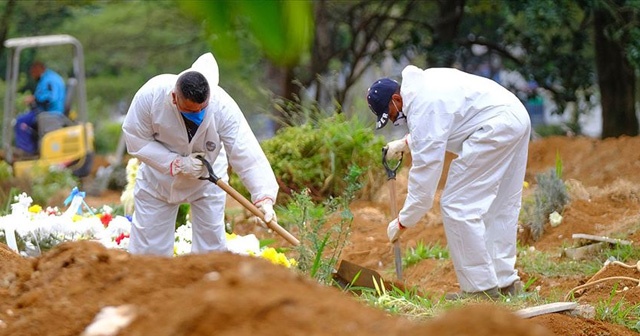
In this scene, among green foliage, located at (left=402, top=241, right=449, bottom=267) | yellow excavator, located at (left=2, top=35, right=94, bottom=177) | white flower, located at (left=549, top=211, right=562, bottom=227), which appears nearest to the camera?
green foliage, located at (left=402, top=241, right=449, bottom=267)

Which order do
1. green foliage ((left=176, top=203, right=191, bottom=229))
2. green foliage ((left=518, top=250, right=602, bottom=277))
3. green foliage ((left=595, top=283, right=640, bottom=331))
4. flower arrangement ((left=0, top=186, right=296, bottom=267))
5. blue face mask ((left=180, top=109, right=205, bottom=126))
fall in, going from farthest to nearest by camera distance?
green foliage ((left=176, top=203, right=191, bottom=229))
green foliage ((left=518, top=250, right=602, bottom=277))
flower arrangement ((left=0, top=186, right=296, bottom=267))
blue face mask ((left=180, top=109, right=205, bottom=126))
green foliage ((left=595, top=283, right=640, bottom=331))

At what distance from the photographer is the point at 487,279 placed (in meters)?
7.54

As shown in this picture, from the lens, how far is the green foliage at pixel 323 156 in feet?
37.4

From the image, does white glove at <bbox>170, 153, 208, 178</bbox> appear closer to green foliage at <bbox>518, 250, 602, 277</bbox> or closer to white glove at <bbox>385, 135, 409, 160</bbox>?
white glove at <bbox>385, 135, 409, 160</bbox>

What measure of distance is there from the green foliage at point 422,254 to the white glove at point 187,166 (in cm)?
270

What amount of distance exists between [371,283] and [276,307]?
3984 millimetres

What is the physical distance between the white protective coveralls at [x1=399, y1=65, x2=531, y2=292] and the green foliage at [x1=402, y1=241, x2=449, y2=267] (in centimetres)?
174

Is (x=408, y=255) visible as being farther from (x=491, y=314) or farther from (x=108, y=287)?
(x=491, y=314)

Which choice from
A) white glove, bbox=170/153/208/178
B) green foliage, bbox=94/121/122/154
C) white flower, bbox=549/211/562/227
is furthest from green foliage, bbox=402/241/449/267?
green foliage, bbox=94/121/122/154

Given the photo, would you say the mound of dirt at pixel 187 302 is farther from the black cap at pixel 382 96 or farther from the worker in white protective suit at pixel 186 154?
the black cap at pixel 382 96

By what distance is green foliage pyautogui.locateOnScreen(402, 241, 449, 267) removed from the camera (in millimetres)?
9430

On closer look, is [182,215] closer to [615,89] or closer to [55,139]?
[615,89]

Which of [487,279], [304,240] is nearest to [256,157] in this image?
[304,240]

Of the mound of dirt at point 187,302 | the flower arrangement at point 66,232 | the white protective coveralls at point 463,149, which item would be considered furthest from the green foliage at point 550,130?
the mound of dirt at point 187,302
